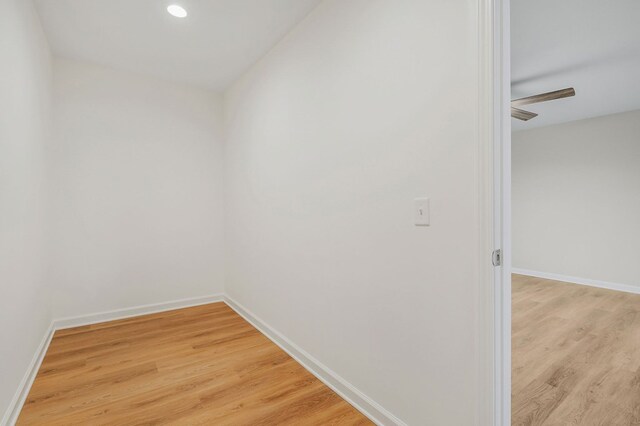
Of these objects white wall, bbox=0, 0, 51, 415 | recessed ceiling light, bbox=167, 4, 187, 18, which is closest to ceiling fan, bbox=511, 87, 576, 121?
recessed ceiling light, bbox=167, 4, 187, 18

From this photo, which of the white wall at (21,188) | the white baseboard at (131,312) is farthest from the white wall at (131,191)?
the white wall at (21,188)

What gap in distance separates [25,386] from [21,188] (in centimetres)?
125

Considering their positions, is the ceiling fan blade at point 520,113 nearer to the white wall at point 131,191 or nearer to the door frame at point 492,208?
the door frame at point 492,208

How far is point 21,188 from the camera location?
1.91 m

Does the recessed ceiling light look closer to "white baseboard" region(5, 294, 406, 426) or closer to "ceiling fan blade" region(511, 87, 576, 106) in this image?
"white baseboard" region(5, 294, 406, 426)

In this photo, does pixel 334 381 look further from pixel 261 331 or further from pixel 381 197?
pixel 381 197

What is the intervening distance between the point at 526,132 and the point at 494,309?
5.80m

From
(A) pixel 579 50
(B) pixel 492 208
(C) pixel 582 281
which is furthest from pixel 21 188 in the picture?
(C) pixel 582 281

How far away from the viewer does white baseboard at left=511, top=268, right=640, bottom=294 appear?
454 cm

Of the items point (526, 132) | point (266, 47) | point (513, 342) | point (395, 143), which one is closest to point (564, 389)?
point (513, 342)

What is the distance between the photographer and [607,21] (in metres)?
2.34

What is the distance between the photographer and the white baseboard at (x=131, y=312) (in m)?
3.07

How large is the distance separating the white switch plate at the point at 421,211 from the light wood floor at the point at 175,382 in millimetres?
1168

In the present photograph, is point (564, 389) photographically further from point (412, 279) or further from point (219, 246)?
point (219, 246)
